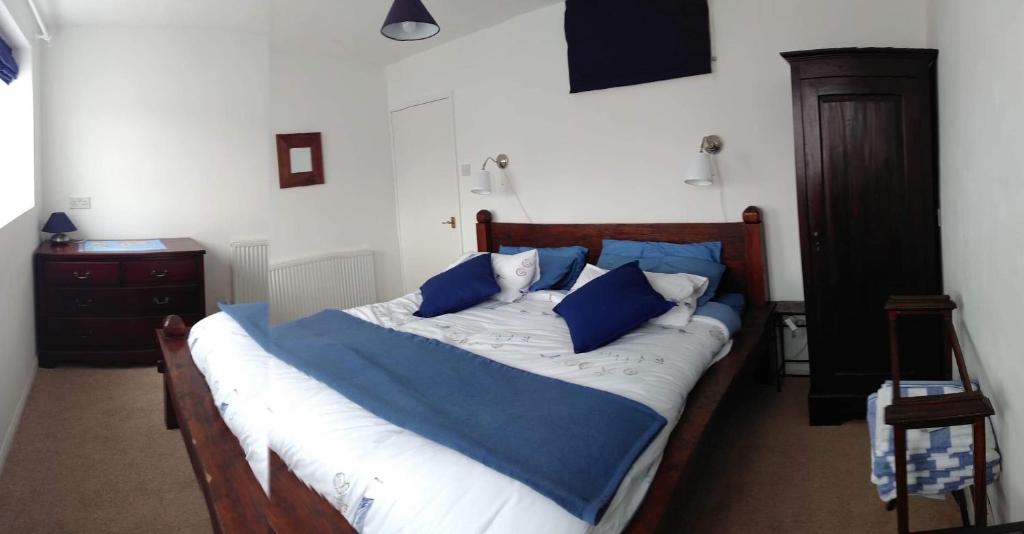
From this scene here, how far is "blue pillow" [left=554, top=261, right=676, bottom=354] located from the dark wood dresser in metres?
1.64

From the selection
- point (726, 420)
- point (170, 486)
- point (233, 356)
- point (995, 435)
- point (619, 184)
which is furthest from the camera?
point (619, 184)

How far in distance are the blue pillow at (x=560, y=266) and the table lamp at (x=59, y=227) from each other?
2.53 m

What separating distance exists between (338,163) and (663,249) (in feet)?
7.60

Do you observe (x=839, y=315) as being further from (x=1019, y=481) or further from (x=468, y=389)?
(x=468, y=389)

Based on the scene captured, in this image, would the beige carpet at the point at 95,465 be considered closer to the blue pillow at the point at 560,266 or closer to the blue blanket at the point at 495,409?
the blue blanket at the point at 495,409

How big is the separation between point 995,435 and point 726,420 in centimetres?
104

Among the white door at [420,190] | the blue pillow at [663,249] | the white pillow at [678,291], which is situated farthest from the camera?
the blue pillow at [663,249]

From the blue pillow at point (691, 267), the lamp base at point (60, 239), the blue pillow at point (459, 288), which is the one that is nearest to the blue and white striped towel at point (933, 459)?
the blue pillow at point (691, 267)

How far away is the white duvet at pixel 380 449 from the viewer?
24.7 inches

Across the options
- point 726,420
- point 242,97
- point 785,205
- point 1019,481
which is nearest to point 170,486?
point 242,97

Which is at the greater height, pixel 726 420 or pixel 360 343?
pixel 360 343

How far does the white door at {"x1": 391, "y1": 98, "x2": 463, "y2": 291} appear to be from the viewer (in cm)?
146

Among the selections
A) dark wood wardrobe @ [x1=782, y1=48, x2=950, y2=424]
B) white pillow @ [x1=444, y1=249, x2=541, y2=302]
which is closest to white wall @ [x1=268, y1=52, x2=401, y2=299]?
white pillow @ [x1=444, y1=249, x2=541, y2=302]

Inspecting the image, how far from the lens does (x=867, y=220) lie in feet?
7.67
